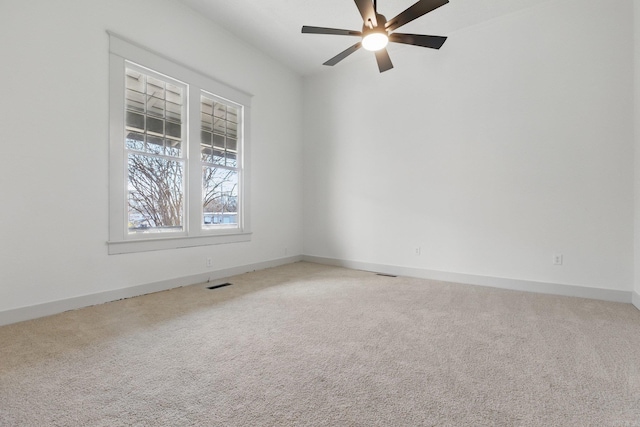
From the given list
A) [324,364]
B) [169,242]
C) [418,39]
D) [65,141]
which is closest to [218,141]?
[169,242]

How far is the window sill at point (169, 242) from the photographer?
3.20 metres

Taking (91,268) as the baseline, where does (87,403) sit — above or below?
below

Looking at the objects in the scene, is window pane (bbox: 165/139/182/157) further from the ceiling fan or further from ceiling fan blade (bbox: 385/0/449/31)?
ceiling fan blade (bbox: 385/0/449/31)

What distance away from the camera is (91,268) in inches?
118

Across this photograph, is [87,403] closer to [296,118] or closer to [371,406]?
[371,406]

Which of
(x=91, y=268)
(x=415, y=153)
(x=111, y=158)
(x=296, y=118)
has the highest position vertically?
(x=296, y=118)

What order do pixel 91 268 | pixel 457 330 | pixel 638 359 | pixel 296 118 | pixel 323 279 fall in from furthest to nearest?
pixel 296 118 → pixel 323 279 → pixel 91 268 → pixel 457 330 → pixel 638 359

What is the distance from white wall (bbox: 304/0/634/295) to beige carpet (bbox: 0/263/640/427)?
2.78ft

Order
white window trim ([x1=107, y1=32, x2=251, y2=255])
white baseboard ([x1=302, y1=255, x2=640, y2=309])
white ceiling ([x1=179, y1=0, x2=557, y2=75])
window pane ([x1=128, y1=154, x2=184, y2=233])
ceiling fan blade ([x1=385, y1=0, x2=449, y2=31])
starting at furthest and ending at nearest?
1. white ceiling ([x1=179, y1=0, x2=557, y2=75])
2. window pane ([x1=128, y1=154, x2=184, y2=233])
3. white baseboard ([x1=302, y1=255, x2=640, y2=309])
4. white window trim ([x1=107, y1=32, x2=251, y2=255])
5. ceiling fan blade ([x1=385, y1=0, x2=449, y2=31])

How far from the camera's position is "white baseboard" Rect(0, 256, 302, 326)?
100 inches

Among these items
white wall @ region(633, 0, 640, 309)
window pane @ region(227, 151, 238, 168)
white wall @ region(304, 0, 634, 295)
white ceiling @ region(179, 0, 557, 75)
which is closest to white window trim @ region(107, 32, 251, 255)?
window pane @ region(227, 151, 238, 168)

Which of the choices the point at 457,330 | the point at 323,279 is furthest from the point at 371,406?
the point at 323,279

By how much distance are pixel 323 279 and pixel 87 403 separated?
9.97 feet

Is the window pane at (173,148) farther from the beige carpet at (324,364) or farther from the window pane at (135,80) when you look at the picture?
the beige carpet at (324,364)
